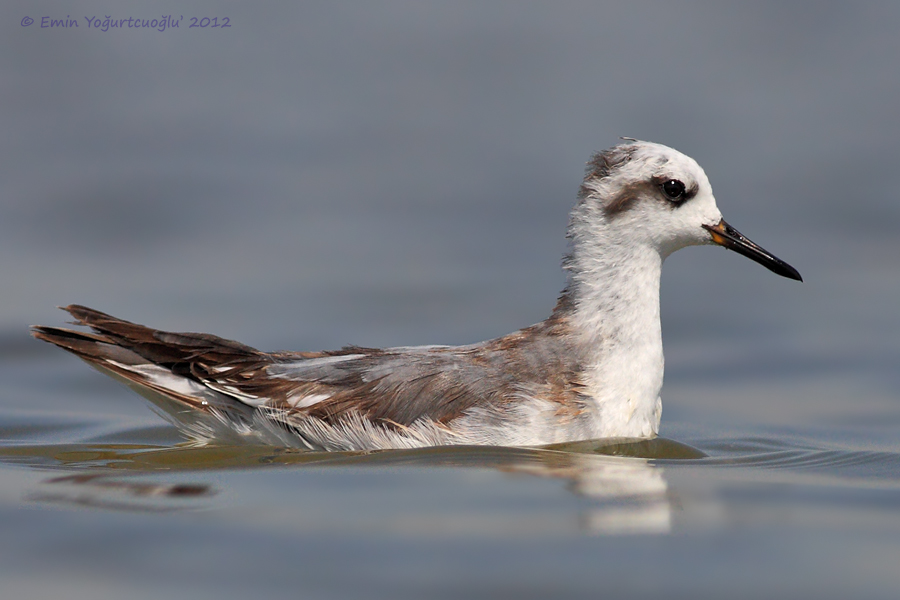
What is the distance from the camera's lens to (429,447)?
7156 mm

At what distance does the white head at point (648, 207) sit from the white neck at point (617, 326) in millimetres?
17

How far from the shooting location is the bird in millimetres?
7301

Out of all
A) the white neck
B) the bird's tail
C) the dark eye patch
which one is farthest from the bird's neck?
the bird's tail

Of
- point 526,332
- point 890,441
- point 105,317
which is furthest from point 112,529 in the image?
point 890,441

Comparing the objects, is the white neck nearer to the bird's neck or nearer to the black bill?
the bird's neck

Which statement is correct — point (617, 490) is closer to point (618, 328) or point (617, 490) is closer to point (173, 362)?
point (618, 328)

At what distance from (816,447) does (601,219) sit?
213cm

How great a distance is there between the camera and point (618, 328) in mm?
7641

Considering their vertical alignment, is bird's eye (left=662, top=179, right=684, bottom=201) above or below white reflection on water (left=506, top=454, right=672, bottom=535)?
above

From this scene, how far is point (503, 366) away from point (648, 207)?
1.35 m

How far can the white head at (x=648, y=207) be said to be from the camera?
770 cm

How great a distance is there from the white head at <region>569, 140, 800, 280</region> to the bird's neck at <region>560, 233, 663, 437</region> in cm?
5

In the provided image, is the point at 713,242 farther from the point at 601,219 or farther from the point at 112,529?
the point at 112,529

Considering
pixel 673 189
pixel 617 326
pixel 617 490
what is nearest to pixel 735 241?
pixel 673 189
